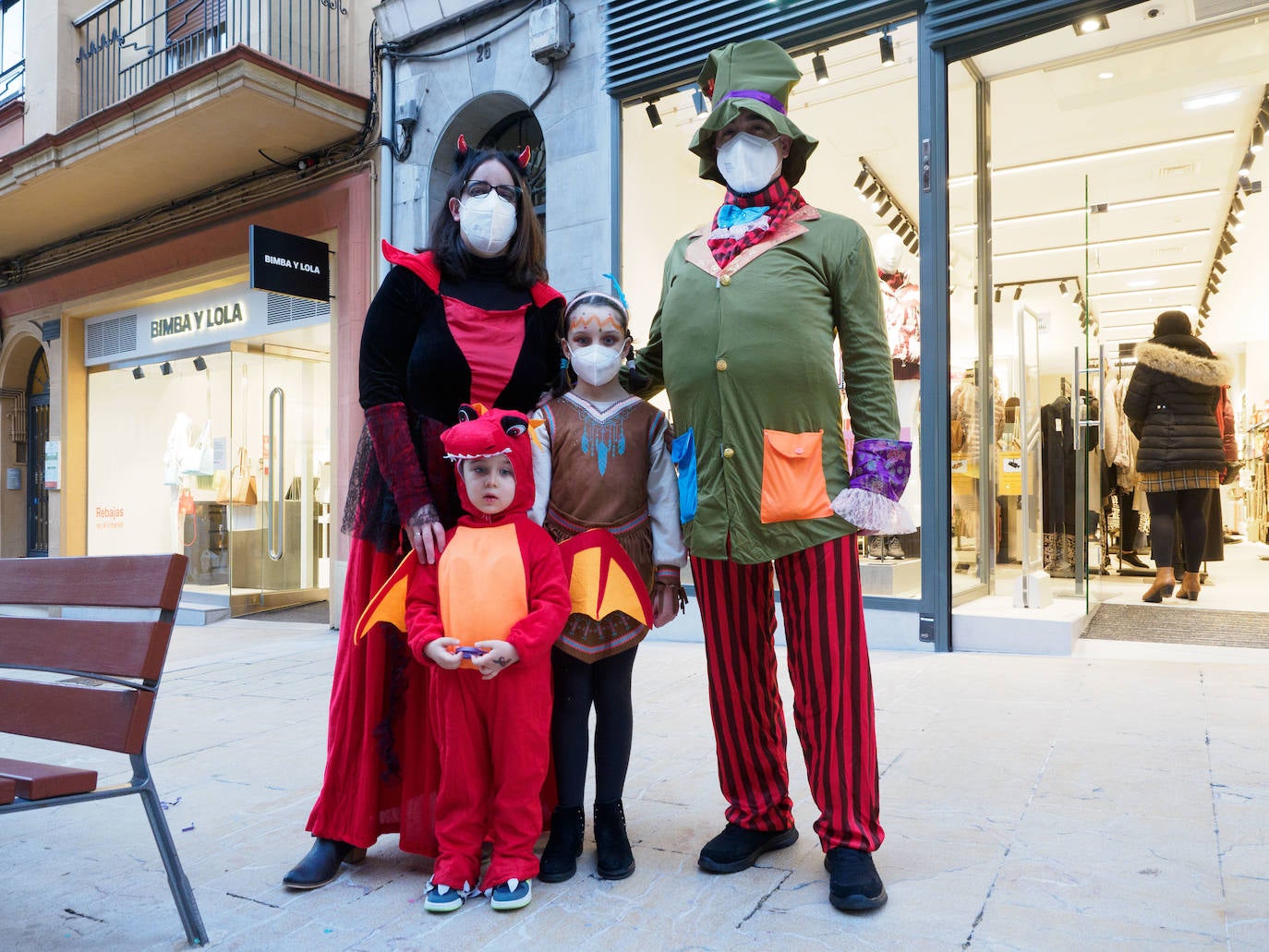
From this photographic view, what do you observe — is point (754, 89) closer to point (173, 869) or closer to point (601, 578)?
point (601, 578)

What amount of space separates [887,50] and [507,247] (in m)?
3.97

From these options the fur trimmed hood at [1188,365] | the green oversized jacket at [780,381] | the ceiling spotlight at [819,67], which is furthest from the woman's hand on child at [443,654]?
the fur trimmed hood at [1188,365]

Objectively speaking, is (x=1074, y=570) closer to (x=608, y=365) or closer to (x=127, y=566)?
(x=608, y=365)

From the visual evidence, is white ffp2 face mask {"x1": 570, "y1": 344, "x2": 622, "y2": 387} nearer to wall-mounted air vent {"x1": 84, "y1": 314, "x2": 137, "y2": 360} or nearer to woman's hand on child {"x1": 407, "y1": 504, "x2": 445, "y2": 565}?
woman's hand on child {"x1": 407, "y1": 504, "x2": 445, "y2": 565}

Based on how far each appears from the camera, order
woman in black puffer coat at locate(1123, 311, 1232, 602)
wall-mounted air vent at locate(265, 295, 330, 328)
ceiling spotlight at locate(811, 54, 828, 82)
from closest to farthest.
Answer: ceiling spotlight at locate(811, 54, 828, 82) < woman in black puffer coat at locate(1123, 311, 1232, 602) < wall-mounted air vent at locate(265, 295, 330, 328)

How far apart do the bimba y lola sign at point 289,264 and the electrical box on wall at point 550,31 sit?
2480 millimetres

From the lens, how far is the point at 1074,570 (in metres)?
5.75

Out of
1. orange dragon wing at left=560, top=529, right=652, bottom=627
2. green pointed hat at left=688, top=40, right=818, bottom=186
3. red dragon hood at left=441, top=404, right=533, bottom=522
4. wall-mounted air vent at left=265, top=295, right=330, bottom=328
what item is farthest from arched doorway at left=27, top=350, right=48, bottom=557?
green pointed hat at left=688, top=40, right=818, bottom=186

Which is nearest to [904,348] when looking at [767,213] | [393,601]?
[767,213]

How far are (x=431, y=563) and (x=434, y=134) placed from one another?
236 inches

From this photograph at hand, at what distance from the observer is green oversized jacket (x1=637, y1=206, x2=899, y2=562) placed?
2213 mm

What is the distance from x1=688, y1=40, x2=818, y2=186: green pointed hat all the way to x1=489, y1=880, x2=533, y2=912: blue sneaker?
5.86ft

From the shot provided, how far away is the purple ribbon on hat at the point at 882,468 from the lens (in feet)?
7.16

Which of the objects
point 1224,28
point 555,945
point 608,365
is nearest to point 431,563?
point 608,365
